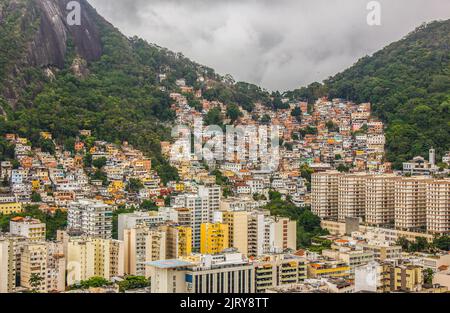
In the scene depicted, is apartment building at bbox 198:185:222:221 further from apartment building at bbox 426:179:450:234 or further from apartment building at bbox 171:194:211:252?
apartment building at bbox 426:179:450:234

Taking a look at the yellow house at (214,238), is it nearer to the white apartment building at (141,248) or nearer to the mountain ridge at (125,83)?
the white apartment building at (141,248)

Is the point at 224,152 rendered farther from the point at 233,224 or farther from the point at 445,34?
the point at 445,34

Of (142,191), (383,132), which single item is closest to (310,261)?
(142,191)

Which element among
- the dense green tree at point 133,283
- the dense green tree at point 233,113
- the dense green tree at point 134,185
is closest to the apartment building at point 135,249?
the dense green tree at point 133,283

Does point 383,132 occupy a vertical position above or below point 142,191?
above

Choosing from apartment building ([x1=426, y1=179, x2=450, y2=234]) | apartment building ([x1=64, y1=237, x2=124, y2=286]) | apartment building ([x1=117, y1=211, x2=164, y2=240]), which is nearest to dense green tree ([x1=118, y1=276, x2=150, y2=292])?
apartment building ([x1=64, y1=237, x2=124, y2=286])

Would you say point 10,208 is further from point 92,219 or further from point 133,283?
point 133,283
